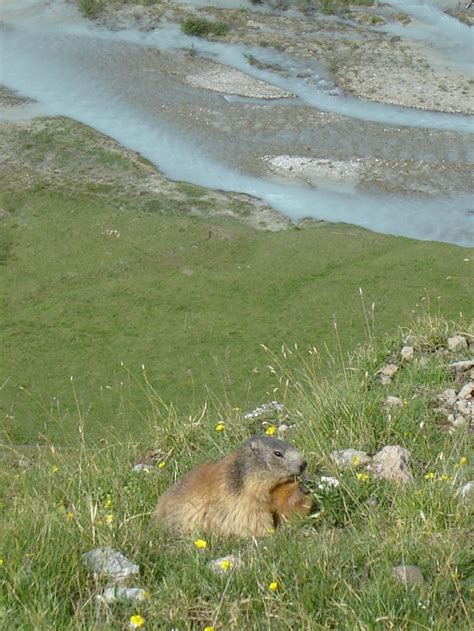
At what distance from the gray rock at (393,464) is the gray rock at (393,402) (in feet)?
2.88

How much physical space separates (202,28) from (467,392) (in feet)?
83.4

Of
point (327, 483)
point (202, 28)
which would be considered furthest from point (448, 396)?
point (202, 28)

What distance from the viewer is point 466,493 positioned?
17.3 ft

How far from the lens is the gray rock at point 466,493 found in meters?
5.14

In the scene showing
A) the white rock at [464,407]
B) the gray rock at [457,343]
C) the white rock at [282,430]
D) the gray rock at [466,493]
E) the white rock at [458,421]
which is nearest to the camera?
the gray rock at [466,493]

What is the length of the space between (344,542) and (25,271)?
14.6 meters

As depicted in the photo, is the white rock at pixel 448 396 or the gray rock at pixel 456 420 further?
the white rock at pixel 448 396

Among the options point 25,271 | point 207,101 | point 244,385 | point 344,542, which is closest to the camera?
point 344,542

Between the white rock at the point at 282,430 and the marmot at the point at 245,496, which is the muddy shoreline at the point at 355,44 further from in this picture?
the marmot at the point at 245,496

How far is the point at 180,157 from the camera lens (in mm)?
23781

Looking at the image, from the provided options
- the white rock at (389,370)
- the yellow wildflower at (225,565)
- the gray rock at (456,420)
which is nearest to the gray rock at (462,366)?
the white rock at (389,370)

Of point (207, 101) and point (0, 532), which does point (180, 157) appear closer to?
point (207, 101)

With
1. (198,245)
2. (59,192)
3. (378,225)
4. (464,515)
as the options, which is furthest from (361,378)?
(59,192)

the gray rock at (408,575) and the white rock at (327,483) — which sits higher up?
the gray rock at (408,575)
